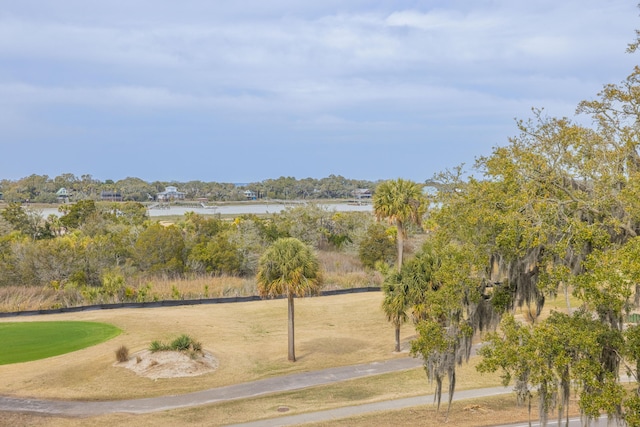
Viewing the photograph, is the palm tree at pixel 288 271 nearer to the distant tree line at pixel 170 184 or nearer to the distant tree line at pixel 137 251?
the distant tree line at pixel 137 251

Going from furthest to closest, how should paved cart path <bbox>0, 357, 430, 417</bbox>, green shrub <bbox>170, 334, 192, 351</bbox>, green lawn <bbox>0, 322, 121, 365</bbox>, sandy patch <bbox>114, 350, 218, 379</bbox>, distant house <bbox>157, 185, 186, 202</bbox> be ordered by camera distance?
1. distant house <bbox>157, 185, 186, 202</bbox>
2. green lawn <bbox>0, 322, 121, 365</bbox>
3. green shrub <bbox>170, 334, 192, 351</bbox>
4. sandy patch <bbox>114, 350, 218, 379</bbox>
5. paved cart path <bbox>0, 357, 430, 417</bbox>

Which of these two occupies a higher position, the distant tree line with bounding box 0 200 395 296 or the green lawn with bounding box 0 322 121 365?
the distant tree line with bounding box 0 200 395 296

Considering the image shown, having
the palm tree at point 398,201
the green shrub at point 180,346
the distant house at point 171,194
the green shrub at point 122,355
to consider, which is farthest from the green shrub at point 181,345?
the distant house at point 171,194

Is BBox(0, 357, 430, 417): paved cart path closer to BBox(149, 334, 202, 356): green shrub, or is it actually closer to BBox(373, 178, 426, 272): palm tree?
BBox(149, 334, 202, 356): green shrub

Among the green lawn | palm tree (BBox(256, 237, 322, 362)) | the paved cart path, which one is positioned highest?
palm tree (BBox(256, 237, 322, 362))

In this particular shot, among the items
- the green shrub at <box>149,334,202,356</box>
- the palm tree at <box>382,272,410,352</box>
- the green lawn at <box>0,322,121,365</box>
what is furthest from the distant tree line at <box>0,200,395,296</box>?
the green shrub at <box>149,334,202,356</box>

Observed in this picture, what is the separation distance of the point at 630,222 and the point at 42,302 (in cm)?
3411

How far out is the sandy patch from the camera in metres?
20.7

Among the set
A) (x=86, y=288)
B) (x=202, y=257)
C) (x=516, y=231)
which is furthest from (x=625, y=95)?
(x=202, y=257)

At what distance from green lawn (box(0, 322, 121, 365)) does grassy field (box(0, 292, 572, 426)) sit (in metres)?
0.79

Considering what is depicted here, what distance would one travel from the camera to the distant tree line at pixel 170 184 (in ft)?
482

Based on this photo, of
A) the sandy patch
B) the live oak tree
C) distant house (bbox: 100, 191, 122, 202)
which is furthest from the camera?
distant house (bbox: 100, 191, 122, 202)

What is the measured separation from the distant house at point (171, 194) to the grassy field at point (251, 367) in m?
132

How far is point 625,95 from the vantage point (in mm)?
10625
